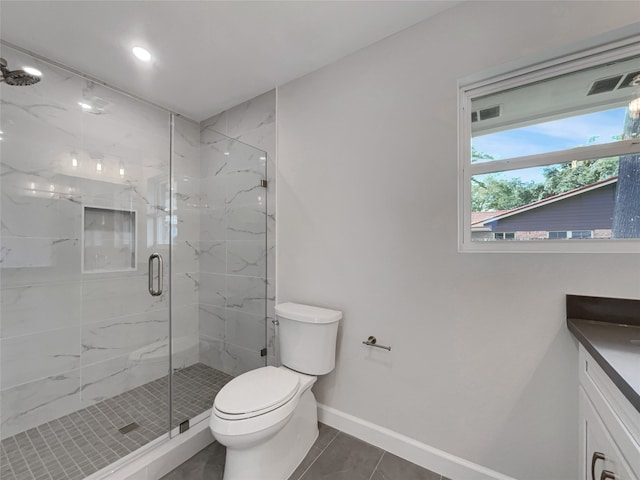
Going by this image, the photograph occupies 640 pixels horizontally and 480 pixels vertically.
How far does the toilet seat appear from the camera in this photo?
1240 millimetres

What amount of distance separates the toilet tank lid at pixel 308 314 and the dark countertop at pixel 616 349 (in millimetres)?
1107

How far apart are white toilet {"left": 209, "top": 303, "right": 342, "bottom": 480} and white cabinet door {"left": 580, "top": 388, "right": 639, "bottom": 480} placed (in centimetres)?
111

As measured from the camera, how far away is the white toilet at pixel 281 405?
1226mm

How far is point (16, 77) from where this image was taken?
154cm

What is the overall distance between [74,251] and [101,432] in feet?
3.92

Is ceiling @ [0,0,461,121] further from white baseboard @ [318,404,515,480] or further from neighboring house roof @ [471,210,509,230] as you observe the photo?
white baseboard @ [318,404,515,480]

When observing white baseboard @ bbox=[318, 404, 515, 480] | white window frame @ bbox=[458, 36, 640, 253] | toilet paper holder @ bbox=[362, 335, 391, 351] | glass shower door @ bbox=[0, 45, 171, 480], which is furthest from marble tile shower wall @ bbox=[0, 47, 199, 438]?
white window frame @ bbox=[458, 36, 640, 253]

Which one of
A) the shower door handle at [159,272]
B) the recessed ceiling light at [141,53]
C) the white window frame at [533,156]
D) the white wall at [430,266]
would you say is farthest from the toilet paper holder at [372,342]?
the recessed ceiling light at [141,53]

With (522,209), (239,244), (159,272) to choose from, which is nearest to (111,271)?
(159,272)

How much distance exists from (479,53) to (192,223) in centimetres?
221

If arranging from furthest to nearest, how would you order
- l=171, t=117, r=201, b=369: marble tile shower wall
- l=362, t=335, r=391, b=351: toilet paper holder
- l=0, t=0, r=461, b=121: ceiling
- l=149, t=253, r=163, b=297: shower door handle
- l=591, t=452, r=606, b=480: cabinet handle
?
l=171, t=117, r=201, b=369: marble tile shower wall < l=149, t=253, r=163, b=297: shower door handle < l=362, t=335, r=391, b=351: toilet paper holder < l=0, t=0, r=461, b=121: ceiling < l=591, t=452, r=606, b=480: cabinet handle

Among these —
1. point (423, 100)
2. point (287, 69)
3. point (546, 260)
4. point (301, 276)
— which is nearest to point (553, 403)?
point (546, 260)

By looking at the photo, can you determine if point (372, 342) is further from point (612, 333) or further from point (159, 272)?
point (159, 272)

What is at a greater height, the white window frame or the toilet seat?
the white window frame
